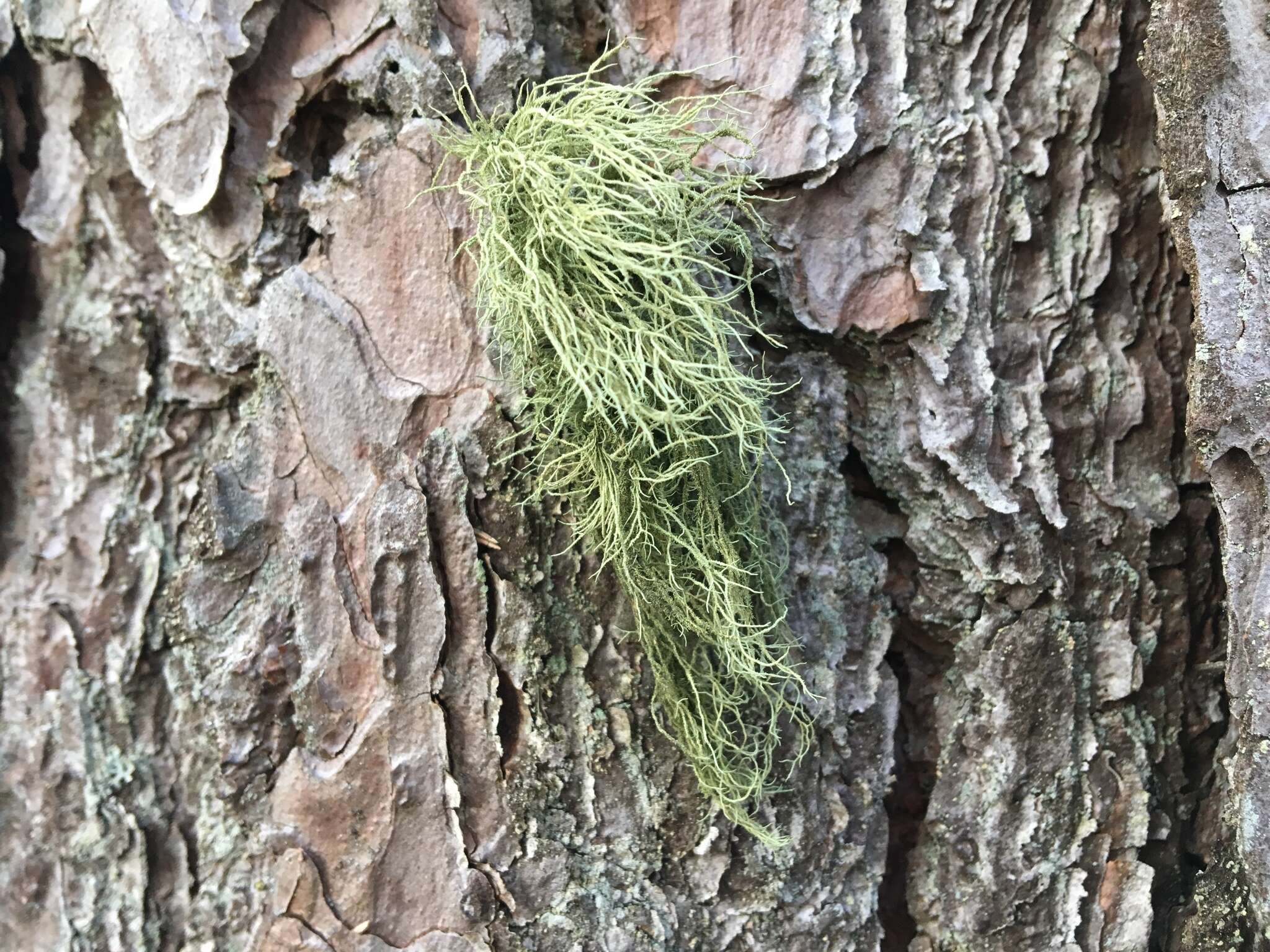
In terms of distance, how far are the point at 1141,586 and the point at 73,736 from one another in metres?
1.55

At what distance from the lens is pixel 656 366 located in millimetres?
972

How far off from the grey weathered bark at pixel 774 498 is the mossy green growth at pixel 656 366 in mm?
61

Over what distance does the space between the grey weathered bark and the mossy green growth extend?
0.06 meters

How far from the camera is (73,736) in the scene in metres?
1.33

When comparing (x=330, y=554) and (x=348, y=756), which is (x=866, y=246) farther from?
(x=348, y=756)

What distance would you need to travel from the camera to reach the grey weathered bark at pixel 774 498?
1151mm

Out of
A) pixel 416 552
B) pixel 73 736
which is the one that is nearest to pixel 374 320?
pixel 416 552

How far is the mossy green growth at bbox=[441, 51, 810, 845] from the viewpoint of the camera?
99cm

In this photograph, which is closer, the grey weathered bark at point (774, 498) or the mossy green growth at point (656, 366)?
the mossy green growth at point (656, 366)

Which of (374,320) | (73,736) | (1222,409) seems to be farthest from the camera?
(73,736)

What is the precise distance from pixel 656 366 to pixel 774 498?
0.32 metres

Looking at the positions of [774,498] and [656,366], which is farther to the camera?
[774,498]

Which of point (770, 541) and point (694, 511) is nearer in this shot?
point (694, 511)

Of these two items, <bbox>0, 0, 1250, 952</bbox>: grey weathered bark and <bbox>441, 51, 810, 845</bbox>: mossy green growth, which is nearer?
<bbox>441, 51, 810, 845</bbox>: mossy green growth
